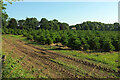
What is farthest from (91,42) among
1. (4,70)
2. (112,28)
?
(112,28)

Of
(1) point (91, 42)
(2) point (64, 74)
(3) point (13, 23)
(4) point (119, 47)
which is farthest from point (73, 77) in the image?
(3) point (13, 23)

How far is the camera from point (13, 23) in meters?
67.2

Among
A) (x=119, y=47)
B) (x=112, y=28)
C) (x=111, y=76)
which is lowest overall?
(x=111, y=76)

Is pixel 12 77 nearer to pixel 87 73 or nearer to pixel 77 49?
pixel 87 73

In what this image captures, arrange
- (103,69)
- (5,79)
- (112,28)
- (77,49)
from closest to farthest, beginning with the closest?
(5,79) < (103,69) < (77,49) < (112,28)

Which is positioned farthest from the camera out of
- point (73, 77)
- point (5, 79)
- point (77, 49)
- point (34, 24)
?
point (34, 24)

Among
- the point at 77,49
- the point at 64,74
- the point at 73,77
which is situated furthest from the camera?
the point at 77,49

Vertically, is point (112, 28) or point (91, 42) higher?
point (112, 28)

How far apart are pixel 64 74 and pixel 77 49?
25.7 feet

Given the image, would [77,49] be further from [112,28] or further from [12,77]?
[112,28]

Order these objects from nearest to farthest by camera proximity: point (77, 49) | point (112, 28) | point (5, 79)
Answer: point (5, 79) < point (77, 49) < point (112, 28)

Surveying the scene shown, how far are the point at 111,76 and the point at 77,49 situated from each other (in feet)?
25.7

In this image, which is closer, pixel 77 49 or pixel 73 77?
pixel 73 77

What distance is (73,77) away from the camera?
5.74m
